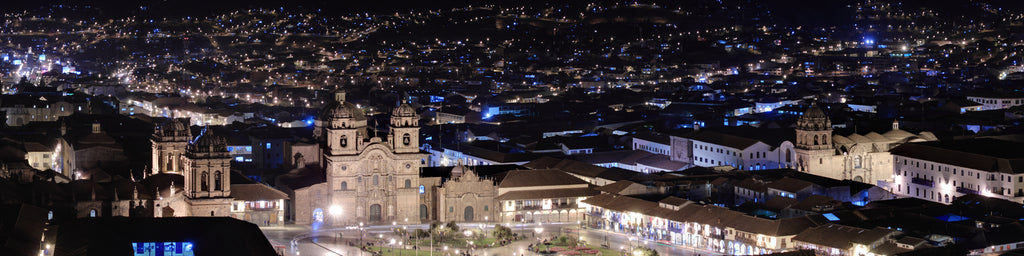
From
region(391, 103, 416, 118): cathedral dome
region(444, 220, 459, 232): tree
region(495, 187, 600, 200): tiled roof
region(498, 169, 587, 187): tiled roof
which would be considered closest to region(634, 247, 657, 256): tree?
region(444, 220, 459, 232): tree

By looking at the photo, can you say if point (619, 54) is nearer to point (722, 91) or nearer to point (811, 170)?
point (722, 91)

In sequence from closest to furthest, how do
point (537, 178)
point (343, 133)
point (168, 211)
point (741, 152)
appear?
1. point (168, 211)
2. point (343, 133)
3. point (537, 178)
4. point (741, 152)

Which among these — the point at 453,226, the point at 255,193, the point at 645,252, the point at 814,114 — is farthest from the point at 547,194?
the point at 814,114

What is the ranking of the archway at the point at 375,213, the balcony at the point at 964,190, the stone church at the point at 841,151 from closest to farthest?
the archway at the point at 375,213 → the balcony at the point at 964,190 → the stone church at the point at 841,151

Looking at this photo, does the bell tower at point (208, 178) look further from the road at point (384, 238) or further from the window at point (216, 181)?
the road at point (384, 238)

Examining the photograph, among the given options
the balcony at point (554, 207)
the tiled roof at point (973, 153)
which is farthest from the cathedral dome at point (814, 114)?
the balcony at point (554, 207)

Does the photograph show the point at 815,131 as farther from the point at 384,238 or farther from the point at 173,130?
the point at 173,130
